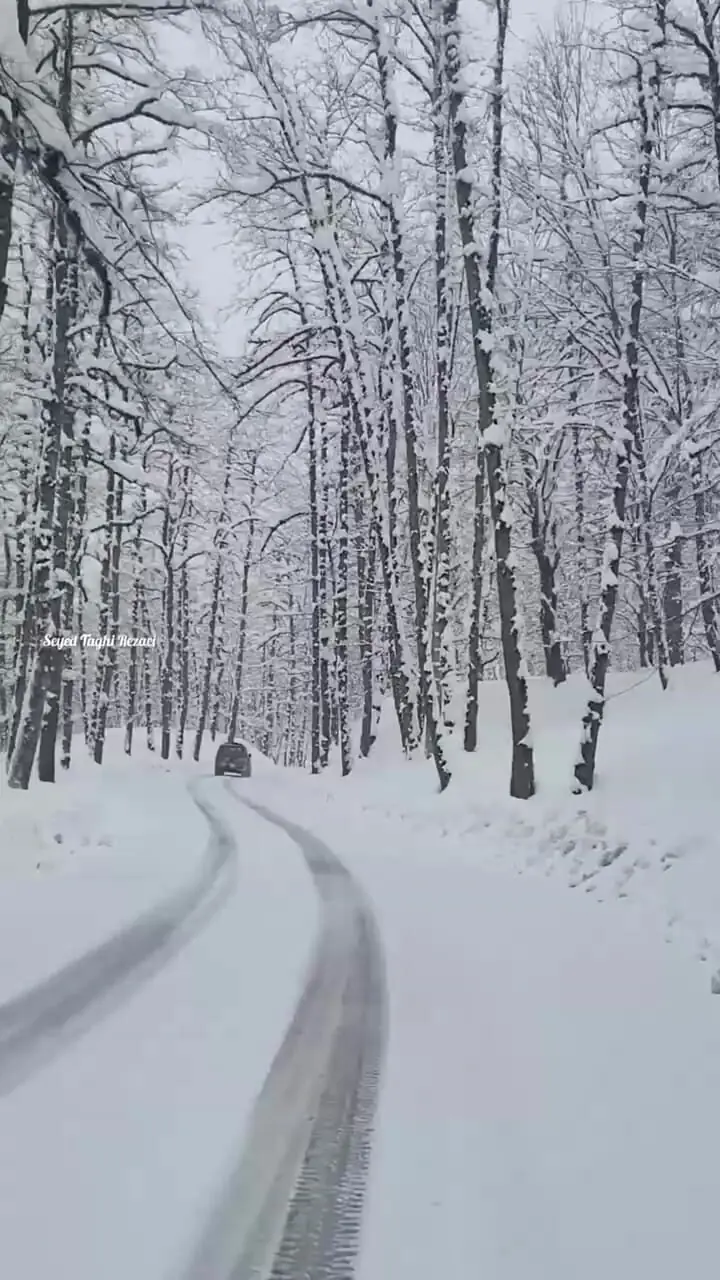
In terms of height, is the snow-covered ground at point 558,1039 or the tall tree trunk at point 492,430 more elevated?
the tall tree trunk at point 492,430

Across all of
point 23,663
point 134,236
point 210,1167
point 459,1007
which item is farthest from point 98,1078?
point 23,663

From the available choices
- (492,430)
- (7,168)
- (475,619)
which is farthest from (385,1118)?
(475,619)

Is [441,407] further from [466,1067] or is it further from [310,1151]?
[310,1151]

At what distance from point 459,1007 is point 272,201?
17339 mm

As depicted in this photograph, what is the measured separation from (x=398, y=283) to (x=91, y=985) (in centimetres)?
1626

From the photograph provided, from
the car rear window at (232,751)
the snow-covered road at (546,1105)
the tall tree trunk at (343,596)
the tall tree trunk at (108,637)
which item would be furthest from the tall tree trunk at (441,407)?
the car rear window at (232,751)

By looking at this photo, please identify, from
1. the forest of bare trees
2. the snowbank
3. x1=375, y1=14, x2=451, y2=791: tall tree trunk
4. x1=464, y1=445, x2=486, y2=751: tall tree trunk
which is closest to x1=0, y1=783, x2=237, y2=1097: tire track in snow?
the snowbank

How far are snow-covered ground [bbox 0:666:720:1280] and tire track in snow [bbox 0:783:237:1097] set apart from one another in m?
0.15

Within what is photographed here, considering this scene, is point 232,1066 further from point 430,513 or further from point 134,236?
point 430,513

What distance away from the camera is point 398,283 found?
756 inches

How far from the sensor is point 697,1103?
4.20 m

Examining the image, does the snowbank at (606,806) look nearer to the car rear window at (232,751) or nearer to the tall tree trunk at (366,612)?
the tall tree trunk at (366,612)

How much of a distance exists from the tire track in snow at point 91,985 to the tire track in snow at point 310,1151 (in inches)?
41.9

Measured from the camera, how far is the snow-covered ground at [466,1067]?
10.0 ft
